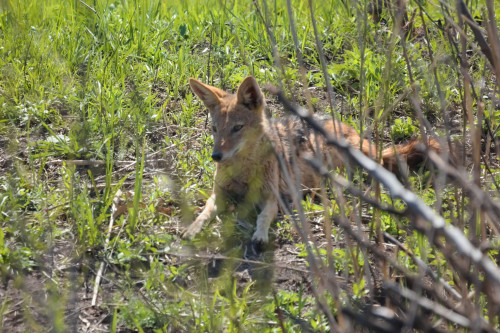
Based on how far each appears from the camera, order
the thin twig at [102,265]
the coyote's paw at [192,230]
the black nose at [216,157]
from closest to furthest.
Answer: the thin twig at [102,265]
the coyote's paw at [192,230]
the black nose at [216,157]

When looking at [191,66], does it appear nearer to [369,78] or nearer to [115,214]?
[369,78]

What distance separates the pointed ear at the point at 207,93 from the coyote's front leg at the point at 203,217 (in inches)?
36.0

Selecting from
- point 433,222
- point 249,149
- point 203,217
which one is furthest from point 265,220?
point 433,222

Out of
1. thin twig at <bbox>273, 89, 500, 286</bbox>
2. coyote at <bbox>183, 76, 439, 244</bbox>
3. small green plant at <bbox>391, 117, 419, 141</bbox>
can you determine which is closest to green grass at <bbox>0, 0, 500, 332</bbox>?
small green plant at <bbox>391, 117, 419, 141</bbox>

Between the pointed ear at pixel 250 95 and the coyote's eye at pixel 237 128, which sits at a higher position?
the pointed ear at pixel 250 95

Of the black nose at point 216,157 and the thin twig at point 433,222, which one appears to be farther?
the black nose at point 216,157

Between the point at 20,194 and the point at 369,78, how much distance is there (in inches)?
118

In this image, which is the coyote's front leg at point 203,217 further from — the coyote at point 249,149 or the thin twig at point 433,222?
the thin twig at point 433,222

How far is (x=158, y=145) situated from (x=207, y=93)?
0.56 metres

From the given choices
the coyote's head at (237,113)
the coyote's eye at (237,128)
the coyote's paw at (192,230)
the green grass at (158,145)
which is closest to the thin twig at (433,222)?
the green grass at (158,145)

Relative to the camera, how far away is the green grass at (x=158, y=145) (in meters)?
3.15

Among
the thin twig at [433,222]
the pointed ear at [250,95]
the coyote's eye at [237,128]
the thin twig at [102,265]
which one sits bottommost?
the thin twig at [102,265]

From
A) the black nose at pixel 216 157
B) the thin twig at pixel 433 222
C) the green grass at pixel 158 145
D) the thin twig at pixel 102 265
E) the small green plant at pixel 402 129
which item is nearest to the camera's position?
the thin twig at pixel 433 222

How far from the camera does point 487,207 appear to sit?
4.80ft
